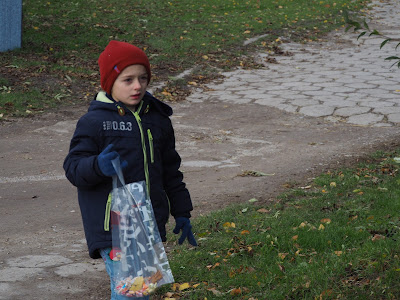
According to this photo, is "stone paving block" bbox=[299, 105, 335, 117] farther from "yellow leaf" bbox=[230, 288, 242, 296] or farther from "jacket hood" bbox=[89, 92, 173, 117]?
"jacket hood" bbox=[89, 92, 173, 117]

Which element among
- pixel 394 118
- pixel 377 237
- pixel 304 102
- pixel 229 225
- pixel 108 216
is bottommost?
pixel 304 102

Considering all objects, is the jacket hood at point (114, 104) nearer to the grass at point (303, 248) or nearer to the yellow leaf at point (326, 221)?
the grass at point (303, 248)

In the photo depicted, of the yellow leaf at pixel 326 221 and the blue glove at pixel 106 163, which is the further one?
the yellow leaf at pixel 326 221

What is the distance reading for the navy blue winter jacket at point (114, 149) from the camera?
2984 mm

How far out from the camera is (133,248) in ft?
9.58

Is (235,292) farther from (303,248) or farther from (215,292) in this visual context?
(303,248)

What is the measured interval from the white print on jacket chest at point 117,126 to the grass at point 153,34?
6175 mm

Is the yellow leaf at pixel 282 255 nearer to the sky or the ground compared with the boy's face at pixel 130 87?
nearer to the ground

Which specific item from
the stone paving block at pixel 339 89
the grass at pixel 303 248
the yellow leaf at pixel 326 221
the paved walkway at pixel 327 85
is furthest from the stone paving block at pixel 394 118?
the yellow leaf at pixel 326 221

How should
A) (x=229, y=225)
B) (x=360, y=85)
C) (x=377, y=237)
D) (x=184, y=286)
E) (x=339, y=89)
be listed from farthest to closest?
(x=360, y=85) → (x=339, y=89) → (x=229, y=225) → (x=377, y=237) → (x=184, y=286)

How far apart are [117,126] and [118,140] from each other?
2.6 inches

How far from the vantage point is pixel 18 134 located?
26.6ft

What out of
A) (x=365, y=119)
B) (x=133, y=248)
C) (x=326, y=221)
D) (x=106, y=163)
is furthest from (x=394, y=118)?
(x=106, y=163)

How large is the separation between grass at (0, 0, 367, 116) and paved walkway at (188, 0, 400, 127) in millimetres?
641
